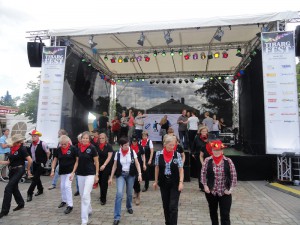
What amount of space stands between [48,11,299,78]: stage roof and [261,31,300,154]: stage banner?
0.79 m

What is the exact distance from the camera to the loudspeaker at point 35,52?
32.9 feet

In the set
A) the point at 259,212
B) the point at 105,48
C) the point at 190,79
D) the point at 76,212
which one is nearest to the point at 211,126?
the point at 190,79

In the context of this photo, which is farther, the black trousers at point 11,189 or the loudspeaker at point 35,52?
the loudspeaker at point 35,52

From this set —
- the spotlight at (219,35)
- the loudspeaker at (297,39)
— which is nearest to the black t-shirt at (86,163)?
the spotlight at (219,35)

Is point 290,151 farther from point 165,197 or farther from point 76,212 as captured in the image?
point 76,212

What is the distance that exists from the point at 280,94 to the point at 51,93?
321 inches

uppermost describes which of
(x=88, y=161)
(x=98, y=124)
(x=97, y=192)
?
(x=98, y=124)

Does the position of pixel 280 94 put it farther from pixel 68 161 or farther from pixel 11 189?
pixel 11 189

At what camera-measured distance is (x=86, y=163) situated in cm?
494

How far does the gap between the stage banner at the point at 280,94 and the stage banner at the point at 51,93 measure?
739 cm

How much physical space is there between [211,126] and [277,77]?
197 inches

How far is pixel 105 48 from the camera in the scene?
12.3 m

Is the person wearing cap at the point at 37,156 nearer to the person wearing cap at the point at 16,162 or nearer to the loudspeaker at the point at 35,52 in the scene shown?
the person wearing cap at the point at 16,162

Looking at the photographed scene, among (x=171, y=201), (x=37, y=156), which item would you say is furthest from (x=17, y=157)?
(x=171, y=201)
